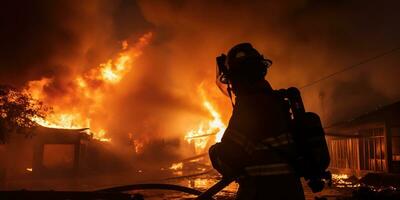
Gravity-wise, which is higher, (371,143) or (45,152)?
(371,143)

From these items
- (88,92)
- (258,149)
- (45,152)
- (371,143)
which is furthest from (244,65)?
(88,92)

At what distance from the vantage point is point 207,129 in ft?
136

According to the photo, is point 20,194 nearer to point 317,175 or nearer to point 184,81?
point 317,175

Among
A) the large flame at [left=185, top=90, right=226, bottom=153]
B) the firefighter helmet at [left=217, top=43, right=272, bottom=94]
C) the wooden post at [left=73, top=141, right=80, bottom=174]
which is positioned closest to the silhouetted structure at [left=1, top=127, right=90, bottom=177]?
the wooden post at [left=73, top=141, right=80, bottom=174]

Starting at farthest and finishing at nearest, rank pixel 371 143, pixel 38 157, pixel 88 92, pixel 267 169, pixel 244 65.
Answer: pixel 88 92 → pixel 38 157 → pixel 371 143 → pixel 244 65 → pixel 267 169

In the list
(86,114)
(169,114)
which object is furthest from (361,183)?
(169,114)

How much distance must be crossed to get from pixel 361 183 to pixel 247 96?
1714cm

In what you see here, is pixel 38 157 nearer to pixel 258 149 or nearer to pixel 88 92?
pixel 88 92

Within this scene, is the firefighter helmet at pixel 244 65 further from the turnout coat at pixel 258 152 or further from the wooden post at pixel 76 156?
the wooden post at pixel 76 156

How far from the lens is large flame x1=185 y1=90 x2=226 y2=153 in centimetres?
3822

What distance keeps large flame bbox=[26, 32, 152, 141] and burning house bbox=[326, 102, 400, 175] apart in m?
20.5

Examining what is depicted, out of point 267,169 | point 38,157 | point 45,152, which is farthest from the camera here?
point 45,152

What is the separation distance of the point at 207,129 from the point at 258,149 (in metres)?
39.3

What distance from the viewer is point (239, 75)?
97.3 inches
